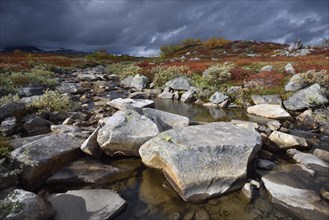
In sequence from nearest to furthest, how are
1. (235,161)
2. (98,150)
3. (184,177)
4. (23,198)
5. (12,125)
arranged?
(23,198) → (184,177) → (235,161) → (98,150) → (12,125)

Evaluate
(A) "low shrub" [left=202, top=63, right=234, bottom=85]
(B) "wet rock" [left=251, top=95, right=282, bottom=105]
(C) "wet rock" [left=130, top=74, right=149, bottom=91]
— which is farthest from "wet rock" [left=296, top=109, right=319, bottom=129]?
(C) "wet rock" [left=130, top=74, right=149, bottom=91]

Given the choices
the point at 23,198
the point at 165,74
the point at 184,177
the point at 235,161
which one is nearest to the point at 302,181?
the point at 235,161

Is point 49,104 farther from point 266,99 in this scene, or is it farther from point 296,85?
point 296,85

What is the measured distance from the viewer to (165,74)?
73.6 ft

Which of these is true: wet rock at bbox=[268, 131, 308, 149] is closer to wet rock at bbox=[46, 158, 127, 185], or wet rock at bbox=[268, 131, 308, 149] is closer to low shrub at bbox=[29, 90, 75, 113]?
wet rock at bbox=[46, 158, 127, 185]

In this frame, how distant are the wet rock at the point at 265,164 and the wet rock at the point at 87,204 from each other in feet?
13.1

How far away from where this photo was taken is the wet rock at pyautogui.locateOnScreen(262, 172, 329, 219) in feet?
16.2

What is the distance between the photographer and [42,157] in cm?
570

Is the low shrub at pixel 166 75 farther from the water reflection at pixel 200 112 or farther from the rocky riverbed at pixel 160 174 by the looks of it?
the rocky riverbed at pixel 160 174

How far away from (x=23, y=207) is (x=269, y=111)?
39.0 ft

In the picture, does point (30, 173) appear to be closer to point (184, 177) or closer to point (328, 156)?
point (184, 177)

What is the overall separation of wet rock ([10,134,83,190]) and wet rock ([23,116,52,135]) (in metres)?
2.68

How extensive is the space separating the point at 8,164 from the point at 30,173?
509 millimetres

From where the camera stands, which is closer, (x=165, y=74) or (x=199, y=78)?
(x=199, y=78)
